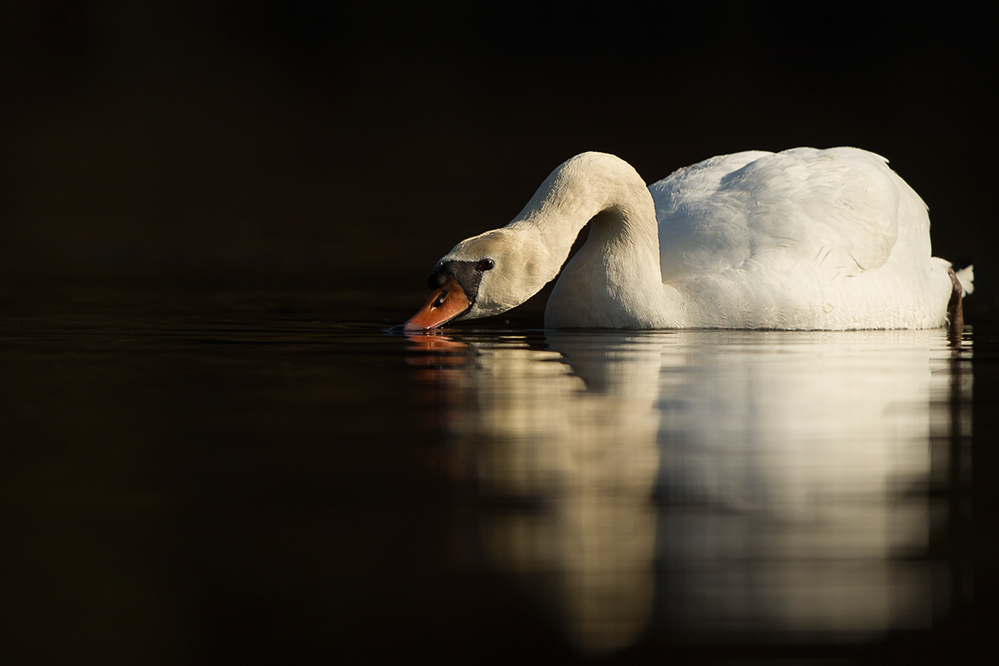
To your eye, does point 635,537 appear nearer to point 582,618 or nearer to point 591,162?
point 582,618

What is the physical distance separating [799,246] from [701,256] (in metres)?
0.56

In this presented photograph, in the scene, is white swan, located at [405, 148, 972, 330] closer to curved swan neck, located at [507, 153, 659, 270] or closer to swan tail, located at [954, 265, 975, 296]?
curved swan neck, located at [507, 153, 659, 270]

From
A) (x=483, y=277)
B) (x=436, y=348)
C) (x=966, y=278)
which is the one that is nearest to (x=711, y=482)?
(x=436, y=348)

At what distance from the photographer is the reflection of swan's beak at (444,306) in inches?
264

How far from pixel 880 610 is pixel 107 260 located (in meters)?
10.9

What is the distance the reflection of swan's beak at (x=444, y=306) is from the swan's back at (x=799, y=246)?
1.33 metres

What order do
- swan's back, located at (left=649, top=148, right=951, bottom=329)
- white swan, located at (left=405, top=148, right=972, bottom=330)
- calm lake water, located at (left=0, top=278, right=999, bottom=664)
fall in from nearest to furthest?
calm lake water, located at (left=0, top=278, right=999, bottom=664) < white swan, located at (left=405, top=148, right=972, bottom=330) < swan's back, located at (left=649, top=148, right=951, bottom=329)

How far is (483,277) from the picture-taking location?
21.8ft

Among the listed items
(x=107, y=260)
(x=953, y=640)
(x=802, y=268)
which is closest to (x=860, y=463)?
(x=953, y=640)

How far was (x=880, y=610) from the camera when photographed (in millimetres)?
2482

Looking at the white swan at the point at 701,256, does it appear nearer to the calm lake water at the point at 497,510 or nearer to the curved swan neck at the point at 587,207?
the curved swan neck at the point at 587,207

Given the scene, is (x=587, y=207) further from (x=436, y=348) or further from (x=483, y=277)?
(x=436, y=348)

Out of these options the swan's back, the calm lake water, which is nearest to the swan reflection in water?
the calm lake water

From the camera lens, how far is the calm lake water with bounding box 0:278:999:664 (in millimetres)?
2400
